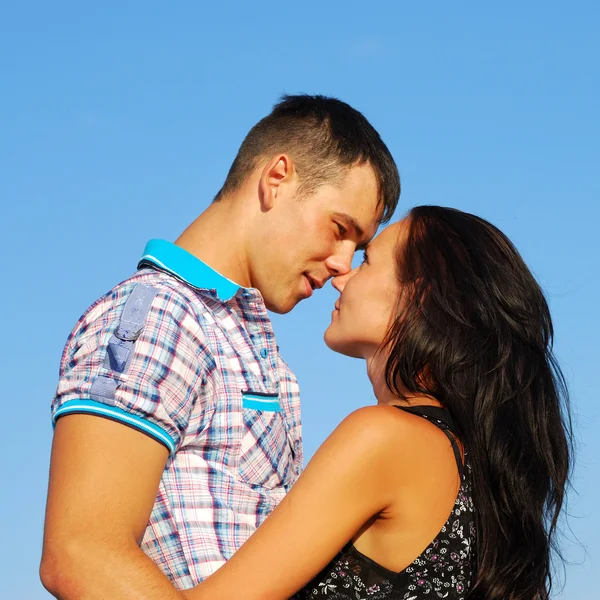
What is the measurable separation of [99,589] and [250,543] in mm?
513

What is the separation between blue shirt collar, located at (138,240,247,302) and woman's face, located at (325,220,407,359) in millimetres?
492

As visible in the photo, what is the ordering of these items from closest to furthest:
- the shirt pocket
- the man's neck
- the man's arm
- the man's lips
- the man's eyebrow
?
the man's arm, the shirt pocket, the man's neck, the man's eyebrow, the man's lips

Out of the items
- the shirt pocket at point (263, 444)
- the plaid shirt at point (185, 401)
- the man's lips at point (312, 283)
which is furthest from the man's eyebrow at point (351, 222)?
the shirt pocket at point (263, 444)

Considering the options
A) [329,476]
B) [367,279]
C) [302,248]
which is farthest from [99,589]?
[302,248]

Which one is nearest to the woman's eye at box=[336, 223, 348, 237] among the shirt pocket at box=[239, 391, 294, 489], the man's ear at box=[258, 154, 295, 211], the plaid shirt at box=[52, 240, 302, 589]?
the man's ear at box=[258, 154, 295, 211]

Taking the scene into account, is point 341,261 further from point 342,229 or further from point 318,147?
point 318,147

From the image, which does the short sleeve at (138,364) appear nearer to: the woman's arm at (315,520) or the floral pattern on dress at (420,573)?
the woman's arm at (315,520)

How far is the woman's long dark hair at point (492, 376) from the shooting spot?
3332 mm

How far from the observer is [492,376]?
3.43m

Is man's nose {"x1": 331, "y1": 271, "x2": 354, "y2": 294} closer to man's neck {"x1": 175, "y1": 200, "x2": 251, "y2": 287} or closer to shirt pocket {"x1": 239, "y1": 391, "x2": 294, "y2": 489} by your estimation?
man's neck {"x1": 175, "y1": 200, "x2": 251, "y2": 287}

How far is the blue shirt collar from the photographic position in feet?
12.3

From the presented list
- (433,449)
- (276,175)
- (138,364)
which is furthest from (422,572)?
(276,175)

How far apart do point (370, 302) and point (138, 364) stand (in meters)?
1.08

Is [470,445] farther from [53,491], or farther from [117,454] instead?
[53,491]
